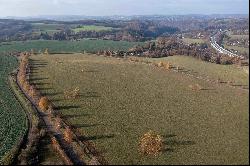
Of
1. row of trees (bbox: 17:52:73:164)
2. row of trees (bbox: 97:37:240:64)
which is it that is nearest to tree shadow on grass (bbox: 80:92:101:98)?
row of trees (bbox: 17:52:73:164)

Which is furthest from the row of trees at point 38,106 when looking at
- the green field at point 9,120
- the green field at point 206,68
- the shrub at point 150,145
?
the green field at point 206,68

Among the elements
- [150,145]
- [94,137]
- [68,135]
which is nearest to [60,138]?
[68,135]

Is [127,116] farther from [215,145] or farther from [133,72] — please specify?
[133,72]

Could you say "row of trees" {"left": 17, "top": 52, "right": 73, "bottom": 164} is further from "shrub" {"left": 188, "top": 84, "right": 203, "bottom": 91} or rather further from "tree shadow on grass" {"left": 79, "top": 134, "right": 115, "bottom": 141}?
"shrub" {"left": 188, "top": 84, "right": 203, "bottom": 91}

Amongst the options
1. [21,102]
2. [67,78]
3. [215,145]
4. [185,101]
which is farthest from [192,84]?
[215,145]

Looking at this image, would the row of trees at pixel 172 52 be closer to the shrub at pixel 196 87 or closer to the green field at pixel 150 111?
the green field at pixel 150 111

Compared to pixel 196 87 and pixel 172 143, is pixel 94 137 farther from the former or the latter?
pixel 196 87
